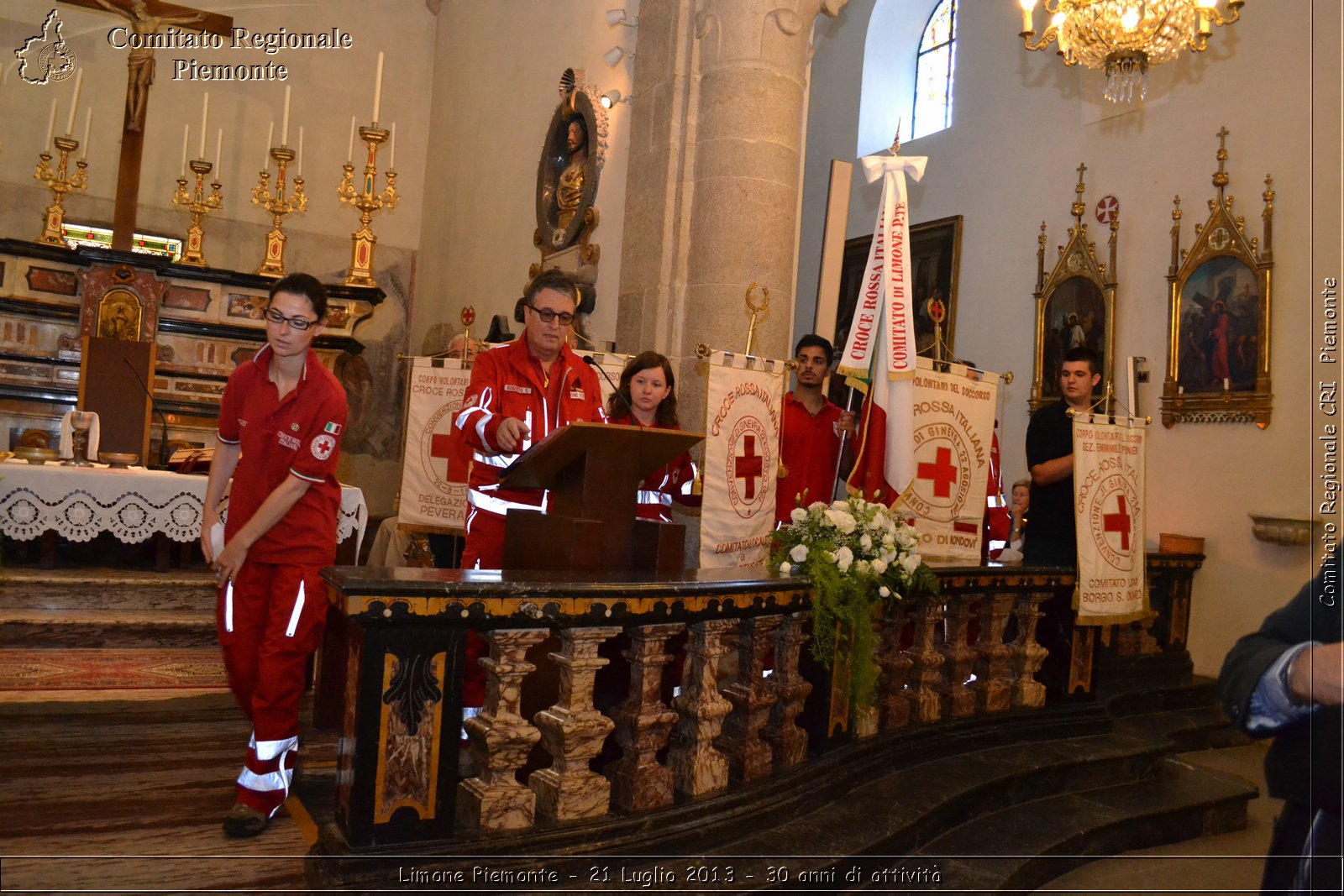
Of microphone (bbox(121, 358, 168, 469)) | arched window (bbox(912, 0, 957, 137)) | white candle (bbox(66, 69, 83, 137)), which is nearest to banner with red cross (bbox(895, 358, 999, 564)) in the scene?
microphone (bbox(121, 358, 168, 469))

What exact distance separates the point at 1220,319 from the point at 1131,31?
2.32 metres

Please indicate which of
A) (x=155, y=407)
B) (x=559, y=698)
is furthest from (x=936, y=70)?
(x=559, y=698)

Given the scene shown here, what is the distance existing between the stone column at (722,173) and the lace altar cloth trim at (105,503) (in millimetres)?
2281

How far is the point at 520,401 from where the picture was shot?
383cm

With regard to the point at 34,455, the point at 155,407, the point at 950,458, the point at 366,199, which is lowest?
the point at 34,455

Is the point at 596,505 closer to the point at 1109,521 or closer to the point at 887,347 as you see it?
the point at 887,347

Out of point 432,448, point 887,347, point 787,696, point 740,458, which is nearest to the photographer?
point 787,696

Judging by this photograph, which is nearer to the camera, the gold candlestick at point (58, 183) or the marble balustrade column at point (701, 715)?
the marble balustrade column at point (701, 715)

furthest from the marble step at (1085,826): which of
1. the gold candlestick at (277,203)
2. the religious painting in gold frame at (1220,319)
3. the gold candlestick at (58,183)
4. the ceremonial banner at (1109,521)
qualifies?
the gold candlestick at (58,183)

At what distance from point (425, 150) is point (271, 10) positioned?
2247 mm

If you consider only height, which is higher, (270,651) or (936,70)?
(936,70)

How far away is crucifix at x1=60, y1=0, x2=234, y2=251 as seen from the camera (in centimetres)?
862

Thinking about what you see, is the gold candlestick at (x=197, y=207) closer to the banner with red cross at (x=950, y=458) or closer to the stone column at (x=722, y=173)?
the stone column at (x=722, y=173)

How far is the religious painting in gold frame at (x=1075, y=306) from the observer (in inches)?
329
